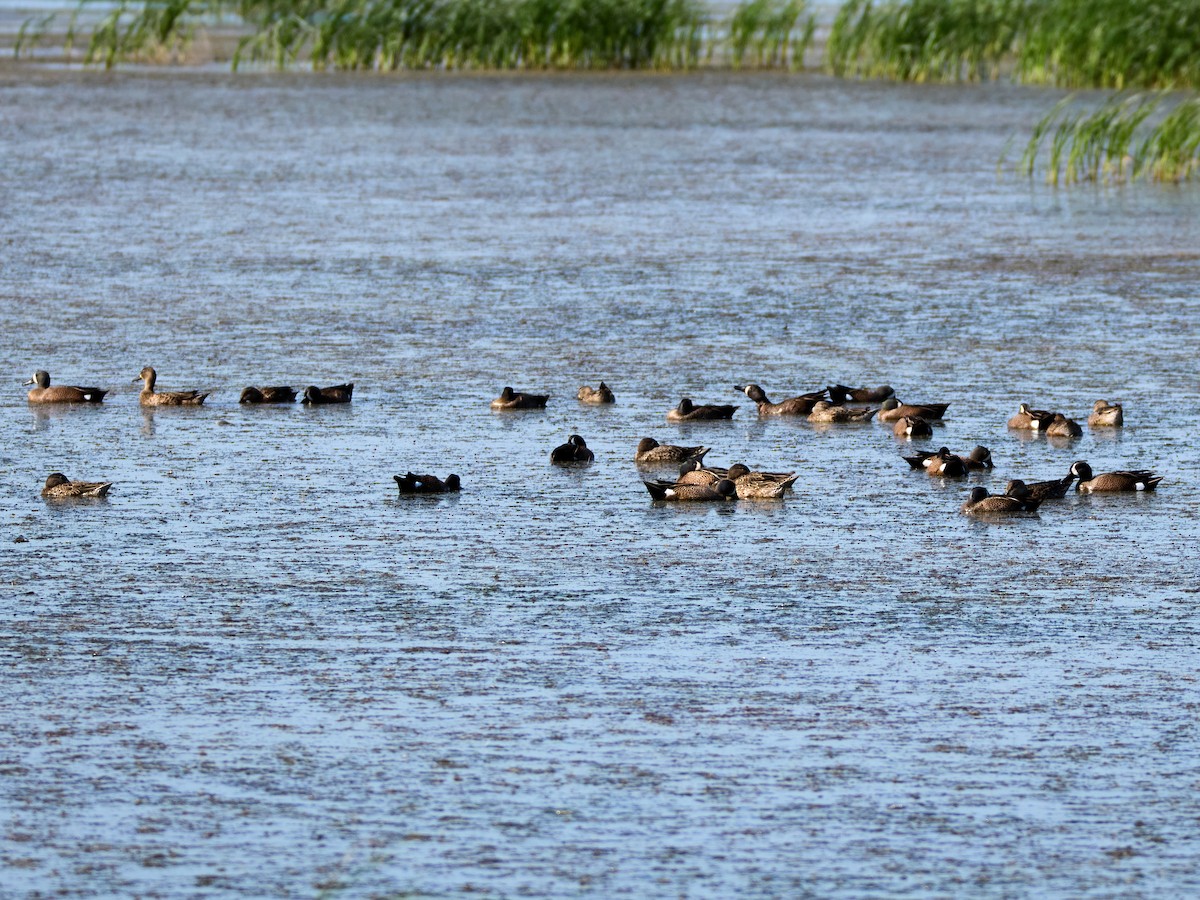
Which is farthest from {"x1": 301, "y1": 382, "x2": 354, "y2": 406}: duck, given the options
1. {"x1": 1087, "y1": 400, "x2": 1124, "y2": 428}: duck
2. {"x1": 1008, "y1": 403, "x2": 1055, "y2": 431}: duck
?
{"x1": 1087, "y1": 400, "x2": 1124, "y2": 428}: duck

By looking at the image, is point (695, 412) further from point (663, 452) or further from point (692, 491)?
point (692, 491)

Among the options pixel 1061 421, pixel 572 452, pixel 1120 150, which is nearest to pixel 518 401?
pixel 572 452

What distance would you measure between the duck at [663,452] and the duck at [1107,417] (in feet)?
7.67

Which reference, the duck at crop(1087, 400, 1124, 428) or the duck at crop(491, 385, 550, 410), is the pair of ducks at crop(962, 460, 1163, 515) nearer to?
the duck at crop(1087, 400, 1124, 428)

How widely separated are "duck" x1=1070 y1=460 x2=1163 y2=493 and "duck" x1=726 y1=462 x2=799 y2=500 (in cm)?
146

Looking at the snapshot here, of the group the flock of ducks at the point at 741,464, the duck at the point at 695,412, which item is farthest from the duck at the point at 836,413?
the duck at the point at 695,412

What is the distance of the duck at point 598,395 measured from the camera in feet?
43.6

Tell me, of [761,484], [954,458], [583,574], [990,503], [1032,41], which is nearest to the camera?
[583,574]

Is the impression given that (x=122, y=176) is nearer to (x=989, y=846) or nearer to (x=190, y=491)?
(x=190, y=491)

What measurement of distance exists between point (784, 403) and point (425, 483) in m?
2.88

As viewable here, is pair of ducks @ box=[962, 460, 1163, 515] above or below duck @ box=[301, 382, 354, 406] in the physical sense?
below

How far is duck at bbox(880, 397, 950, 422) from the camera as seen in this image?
1269 cm

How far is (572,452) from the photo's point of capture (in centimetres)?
1166

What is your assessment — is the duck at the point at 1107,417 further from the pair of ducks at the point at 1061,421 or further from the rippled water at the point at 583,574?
the rippled water at the point at 583,574
